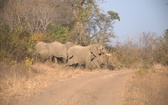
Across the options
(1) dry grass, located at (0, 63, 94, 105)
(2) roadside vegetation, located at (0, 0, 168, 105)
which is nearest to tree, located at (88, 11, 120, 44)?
(2) roadside vegetation, located at (0, 0, 168, 105)

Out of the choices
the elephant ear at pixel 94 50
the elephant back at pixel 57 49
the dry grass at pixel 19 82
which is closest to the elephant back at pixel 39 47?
the elephant back at pixel 57 49

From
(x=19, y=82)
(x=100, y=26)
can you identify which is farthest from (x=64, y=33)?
(x=19, y=82)

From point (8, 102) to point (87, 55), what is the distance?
1152cm

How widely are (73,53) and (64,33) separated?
811 cm

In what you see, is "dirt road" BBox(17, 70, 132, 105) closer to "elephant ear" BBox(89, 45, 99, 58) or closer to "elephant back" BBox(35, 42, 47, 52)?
"elephant ear" BBox(89, 45, 99, 58)

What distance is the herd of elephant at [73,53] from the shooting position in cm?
1966

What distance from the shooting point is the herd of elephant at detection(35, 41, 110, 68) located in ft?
64.5

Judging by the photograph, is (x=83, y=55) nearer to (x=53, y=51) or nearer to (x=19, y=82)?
(x=53, y=51)

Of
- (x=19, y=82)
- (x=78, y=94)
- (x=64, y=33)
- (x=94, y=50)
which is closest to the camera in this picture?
(x=78, y=94)

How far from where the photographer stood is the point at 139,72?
54.5 feet

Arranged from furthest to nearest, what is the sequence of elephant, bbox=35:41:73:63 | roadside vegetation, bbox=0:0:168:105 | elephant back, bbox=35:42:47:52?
elephant back, bbox=35:42:47:52
elephant, bbox=35:41:73:63
roadside vegetation, bbox=0:0:168:105

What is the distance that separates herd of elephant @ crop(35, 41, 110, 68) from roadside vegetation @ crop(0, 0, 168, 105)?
1.06 m

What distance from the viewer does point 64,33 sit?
27.5 meters

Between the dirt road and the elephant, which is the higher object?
the elephant
